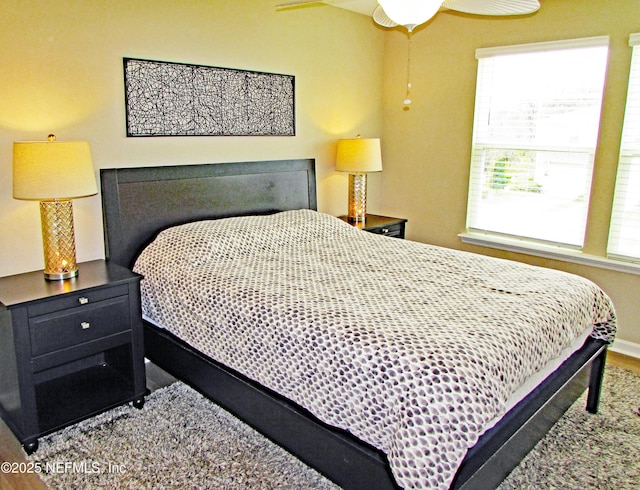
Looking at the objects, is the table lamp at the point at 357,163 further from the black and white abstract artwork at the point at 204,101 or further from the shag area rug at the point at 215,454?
the shag area rug at the point at 215,454

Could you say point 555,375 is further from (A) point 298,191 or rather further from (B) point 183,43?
(B) point 183,43

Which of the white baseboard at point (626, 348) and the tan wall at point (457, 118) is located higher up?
the tan wall at point (457, 118)

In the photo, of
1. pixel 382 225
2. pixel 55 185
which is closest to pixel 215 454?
pixel 55 185

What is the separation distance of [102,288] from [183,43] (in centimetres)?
165

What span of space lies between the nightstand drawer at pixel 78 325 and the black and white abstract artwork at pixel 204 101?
1.12 metres

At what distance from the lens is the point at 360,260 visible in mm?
2934

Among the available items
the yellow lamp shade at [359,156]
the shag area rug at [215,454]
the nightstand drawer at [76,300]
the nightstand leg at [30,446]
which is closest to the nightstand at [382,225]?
the yellow lamp shade at [359,156]

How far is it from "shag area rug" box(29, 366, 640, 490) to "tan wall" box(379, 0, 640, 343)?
135 cm

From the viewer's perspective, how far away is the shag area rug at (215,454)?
2.14m

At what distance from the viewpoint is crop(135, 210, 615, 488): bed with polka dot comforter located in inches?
63.6

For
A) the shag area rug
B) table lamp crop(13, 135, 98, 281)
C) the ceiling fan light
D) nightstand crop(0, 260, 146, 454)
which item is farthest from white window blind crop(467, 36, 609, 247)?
table lamp crop(13, 135, 98, 281)

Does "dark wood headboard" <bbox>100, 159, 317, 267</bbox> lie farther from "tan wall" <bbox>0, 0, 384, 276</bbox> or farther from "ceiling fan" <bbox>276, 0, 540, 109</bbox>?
"ceiling fan" <bbox>276, 0, 540, 109</bbox>

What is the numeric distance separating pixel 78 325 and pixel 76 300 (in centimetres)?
13

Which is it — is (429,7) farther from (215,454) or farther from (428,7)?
(215,454)
